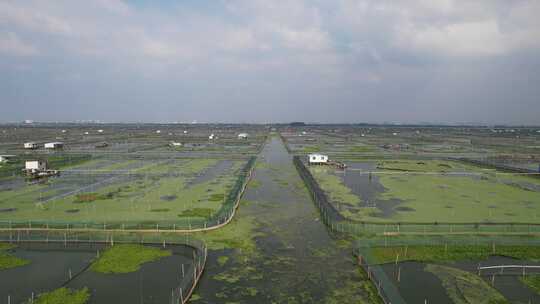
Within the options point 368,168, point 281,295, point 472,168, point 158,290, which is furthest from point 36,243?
point 472,168

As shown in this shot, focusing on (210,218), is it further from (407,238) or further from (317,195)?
(407,238)

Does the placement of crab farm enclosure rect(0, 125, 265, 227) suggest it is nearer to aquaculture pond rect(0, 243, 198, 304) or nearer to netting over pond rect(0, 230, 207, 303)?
netting over pond rect(0, 230, 207, 303)

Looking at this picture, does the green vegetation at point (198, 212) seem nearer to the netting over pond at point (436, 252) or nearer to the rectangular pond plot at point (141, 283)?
the rectangular pond plot at point (141, 283)

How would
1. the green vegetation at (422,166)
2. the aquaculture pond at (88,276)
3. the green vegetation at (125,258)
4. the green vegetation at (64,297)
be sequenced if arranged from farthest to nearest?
the green vegetation at (422,166)
the green vegetation at (125,258)
the aquaculture pond at (88,276)
the green vegetation at (64,297)

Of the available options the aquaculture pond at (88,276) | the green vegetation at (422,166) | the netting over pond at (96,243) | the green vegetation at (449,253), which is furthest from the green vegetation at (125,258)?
the green vegetation at (422,166)

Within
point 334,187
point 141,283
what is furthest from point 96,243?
point 334,187
